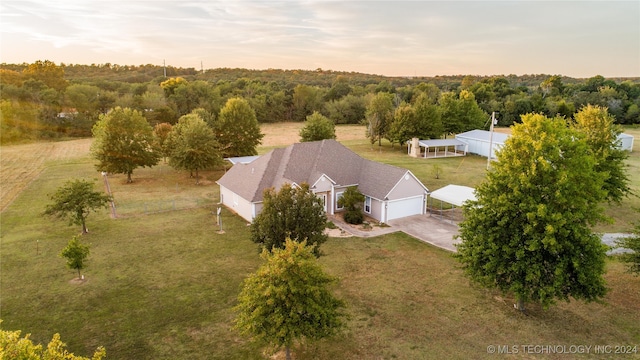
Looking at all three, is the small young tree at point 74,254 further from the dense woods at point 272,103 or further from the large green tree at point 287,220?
the dense woods at point 272,103

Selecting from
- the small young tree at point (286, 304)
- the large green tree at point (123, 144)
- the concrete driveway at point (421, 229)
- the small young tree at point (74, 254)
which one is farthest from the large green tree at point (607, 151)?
the large green tree at point (123, 144)

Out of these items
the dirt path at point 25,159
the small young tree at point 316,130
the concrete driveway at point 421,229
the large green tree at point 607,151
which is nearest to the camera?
the concrete driveway at point 421,229

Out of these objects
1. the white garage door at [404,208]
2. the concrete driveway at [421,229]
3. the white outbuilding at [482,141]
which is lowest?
the concrete driveway at [421,229]

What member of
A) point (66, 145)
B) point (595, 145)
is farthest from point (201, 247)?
point (66, 145)

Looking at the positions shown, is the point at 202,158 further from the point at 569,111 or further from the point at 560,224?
the point at 569,111

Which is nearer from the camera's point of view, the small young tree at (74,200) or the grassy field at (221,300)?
the grassy field at (221,300)

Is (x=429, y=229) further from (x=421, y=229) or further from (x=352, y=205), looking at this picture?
(x=352, y=205)

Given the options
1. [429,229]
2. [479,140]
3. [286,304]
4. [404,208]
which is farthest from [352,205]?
[479,140]
